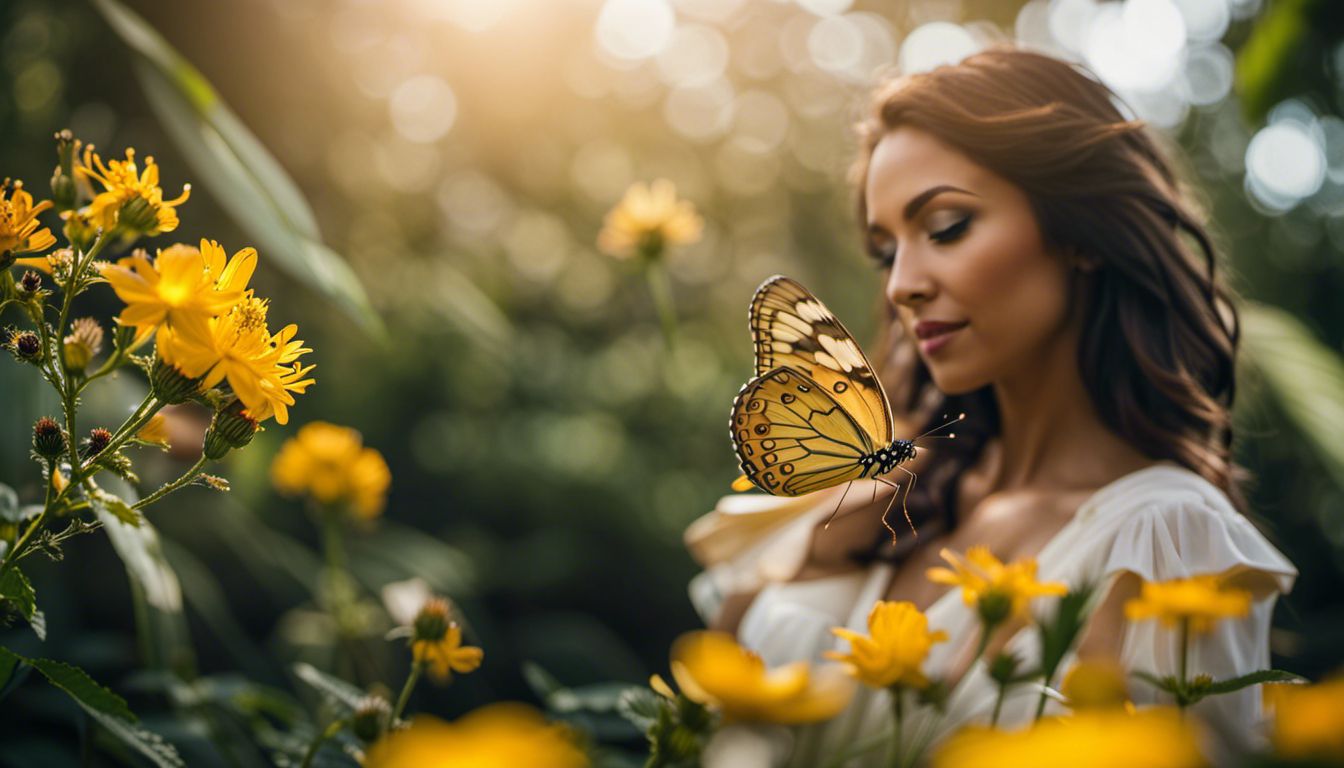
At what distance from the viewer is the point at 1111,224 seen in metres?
0.98

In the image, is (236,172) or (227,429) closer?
(227,429)

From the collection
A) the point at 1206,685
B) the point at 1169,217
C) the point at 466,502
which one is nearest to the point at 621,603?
the point at 466,502

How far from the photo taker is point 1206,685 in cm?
57

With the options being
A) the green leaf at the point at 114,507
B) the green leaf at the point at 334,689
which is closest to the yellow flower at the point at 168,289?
the green leaf at the point at 114,507

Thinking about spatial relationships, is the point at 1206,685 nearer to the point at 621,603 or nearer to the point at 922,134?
the point at 922,134

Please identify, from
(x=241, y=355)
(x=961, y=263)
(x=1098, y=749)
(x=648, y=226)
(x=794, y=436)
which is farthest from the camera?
(x=648, y=226)

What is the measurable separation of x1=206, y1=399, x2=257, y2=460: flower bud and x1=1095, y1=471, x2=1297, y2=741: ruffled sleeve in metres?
0.76

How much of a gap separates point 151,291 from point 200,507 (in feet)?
5.09

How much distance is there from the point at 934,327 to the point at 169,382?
0.70 metres

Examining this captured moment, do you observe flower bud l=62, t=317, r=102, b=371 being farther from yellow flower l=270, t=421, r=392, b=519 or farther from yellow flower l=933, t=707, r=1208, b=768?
yellow flower l=270, t=421, r=392, b=519

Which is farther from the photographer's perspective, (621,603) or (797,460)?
(621,603)

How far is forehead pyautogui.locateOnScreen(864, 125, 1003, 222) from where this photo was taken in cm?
94

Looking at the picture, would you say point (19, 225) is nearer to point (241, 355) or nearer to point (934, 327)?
point (241, 355)

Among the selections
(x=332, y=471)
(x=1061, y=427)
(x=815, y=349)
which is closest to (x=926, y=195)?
(x=815, y=349)
